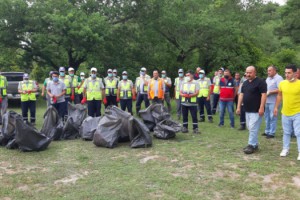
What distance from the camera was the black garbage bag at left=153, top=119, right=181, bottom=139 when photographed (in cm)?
817

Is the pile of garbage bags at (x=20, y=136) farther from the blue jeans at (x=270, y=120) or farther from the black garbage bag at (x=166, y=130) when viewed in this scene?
the blue jeans at (x=270, y=120)

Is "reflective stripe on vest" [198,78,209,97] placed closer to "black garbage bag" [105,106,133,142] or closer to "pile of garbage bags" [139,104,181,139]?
"pile of garbage bags" [139,104,181,139]

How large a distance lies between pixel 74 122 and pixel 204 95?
4.73 meters

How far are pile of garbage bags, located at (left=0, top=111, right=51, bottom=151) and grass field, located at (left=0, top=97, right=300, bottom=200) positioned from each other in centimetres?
18

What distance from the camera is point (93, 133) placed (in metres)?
8.15

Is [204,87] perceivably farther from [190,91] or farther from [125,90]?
[190,91]

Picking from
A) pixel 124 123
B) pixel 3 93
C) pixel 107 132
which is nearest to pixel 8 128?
pixel 107 132

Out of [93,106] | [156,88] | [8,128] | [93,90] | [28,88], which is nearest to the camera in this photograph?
[8,128]

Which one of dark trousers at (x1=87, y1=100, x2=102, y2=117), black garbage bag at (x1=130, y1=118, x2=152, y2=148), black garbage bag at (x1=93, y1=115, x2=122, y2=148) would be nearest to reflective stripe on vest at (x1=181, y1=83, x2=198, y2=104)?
black garbage bag at (x1=130, y1=118, x2=152, y2=148)

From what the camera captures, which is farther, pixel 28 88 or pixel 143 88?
pixel 143 88

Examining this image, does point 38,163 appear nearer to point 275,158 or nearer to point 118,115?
point 118,115

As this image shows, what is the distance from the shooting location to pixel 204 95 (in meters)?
11.5

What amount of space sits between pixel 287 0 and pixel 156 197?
23.7 meters

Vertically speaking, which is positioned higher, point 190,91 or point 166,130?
point 190,91
